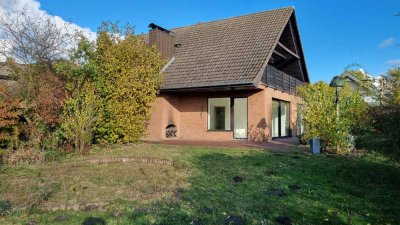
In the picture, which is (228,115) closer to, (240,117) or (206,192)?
(240,117)

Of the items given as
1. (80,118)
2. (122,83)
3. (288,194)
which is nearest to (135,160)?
(80,118)

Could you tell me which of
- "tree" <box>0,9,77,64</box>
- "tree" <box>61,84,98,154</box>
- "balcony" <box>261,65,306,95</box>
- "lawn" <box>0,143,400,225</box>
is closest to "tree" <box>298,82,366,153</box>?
"lawn" <box>0,143,400,225</box>

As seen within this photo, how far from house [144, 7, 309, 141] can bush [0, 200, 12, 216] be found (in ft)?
35.2

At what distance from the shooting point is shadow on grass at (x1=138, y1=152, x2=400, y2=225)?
4.95m

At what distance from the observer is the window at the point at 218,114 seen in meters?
17.3

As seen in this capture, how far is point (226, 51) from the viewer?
17.5m

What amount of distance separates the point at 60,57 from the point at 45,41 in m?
0.86

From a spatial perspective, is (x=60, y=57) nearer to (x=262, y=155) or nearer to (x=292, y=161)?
(x=262, y=155)

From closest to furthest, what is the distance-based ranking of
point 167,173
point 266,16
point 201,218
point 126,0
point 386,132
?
1. point 201,218
2. point 386,132
3. point 167,173
4. point 126,0
5. point 266,16

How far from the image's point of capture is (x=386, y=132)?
19.5 ft

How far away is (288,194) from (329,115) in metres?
6.59

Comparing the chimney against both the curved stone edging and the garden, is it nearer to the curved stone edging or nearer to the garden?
the garden

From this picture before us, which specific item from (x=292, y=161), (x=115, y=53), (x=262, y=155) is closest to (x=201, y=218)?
(x=292, y=161)

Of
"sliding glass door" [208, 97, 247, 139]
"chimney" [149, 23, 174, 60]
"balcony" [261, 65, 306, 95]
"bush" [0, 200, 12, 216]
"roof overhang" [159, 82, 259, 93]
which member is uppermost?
"chimney" [149, 23, 174, 60]
